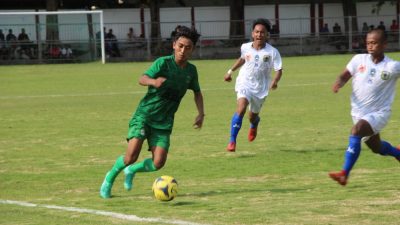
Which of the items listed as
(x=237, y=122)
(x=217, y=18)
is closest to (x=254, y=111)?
(x=237, y=122)

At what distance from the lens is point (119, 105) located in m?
22.3

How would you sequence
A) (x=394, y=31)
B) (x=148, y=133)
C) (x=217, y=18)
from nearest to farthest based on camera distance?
(x=148, y=133) → (x=394, y=31) → (x=217, y=18)

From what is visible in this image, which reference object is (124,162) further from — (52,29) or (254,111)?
(52,29)

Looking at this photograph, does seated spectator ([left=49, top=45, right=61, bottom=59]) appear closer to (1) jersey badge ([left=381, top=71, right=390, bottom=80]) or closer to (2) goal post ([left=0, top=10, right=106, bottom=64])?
(2) goal post ([left=0, top=10, right=106, bottom=64])

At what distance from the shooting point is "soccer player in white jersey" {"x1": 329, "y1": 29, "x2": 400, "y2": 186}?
9.57 metres

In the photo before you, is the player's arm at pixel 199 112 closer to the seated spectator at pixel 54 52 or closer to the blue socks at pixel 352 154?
the blue socks at pixel 352 154

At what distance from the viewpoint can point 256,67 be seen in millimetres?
14039

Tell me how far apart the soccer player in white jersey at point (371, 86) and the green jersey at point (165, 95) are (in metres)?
1.64

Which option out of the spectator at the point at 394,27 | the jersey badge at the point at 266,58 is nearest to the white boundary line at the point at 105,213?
the jersey badge at the point at 266,58

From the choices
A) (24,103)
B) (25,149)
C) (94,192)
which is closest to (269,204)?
(94,192)

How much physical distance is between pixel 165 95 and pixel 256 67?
15.7ft

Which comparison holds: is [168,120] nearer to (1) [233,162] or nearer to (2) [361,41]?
(1) [233,162]

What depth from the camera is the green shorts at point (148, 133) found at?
9.41 metres

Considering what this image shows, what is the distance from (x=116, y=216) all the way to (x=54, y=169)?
3.82m
